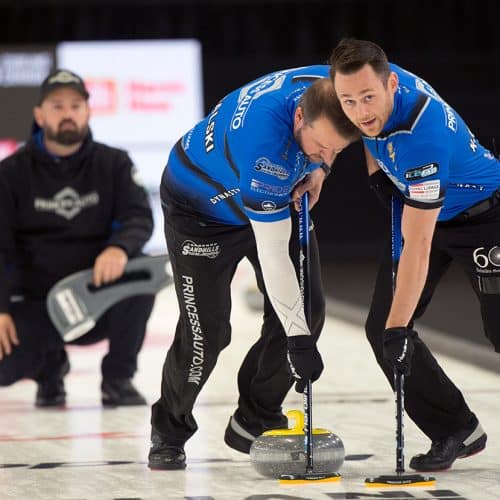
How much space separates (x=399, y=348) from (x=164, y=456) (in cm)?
79

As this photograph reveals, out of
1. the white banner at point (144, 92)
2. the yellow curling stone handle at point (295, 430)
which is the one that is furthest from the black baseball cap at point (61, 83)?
the white banner at point (144, 92)

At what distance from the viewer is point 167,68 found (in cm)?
983

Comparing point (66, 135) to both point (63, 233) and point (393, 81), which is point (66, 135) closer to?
point (63, 233)

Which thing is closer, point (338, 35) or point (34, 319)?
point (34, 319)

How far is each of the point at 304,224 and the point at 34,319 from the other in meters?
1.71

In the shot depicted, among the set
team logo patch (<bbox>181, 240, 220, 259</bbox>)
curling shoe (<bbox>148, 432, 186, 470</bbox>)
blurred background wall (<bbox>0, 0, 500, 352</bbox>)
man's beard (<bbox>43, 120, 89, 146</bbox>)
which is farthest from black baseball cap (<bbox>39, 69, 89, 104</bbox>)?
blurred background wall (<bbox>0, 0, 500, 352</bbox>)

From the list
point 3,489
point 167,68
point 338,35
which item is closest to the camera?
point 3,489

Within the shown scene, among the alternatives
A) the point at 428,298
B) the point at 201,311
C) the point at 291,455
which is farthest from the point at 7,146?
the point at 291,455

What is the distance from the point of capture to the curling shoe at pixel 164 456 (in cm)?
350

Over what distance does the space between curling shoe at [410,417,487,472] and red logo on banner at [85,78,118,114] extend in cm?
678

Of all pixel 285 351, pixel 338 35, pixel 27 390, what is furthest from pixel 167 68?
pixel 285 351

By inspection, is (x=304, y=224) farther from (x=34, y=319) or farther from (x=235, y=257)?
(x=34, y=319)

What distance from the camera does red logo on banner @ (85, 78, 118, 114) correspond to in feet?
32.3

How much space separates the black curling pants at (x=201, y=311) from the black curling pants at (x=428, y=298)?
0.77 ft
